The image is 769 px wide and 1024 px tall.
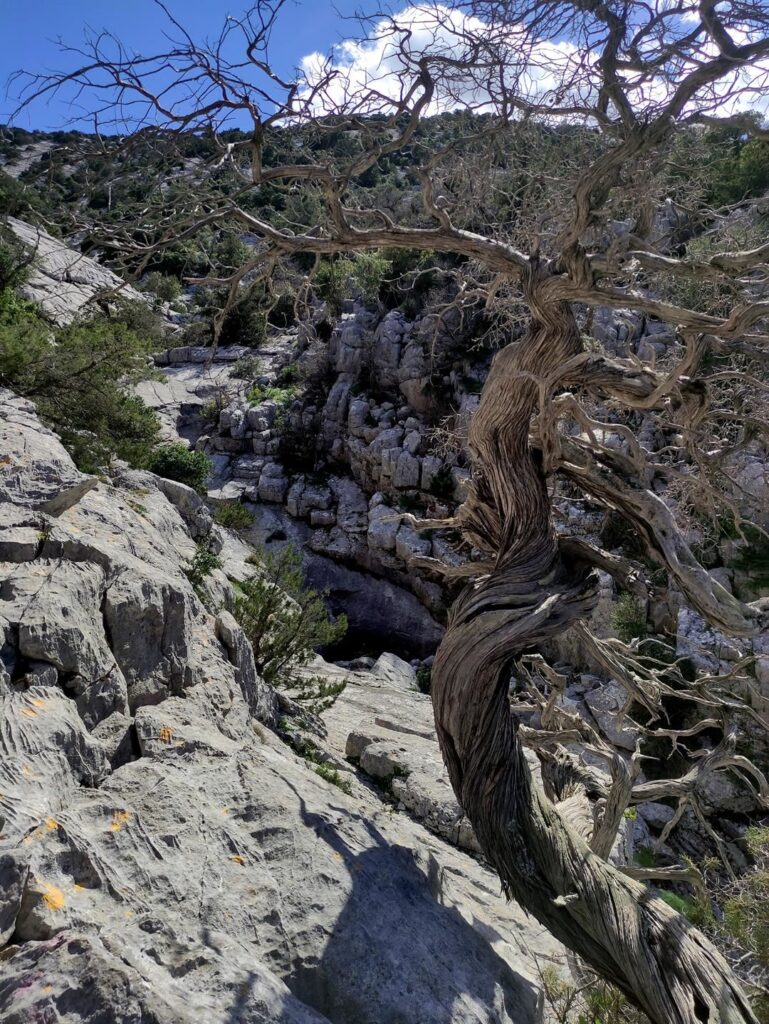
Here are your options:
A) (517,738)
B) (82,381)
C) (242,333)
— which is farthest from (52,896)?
(242,333)

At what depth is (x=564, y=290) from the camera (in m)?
3.67

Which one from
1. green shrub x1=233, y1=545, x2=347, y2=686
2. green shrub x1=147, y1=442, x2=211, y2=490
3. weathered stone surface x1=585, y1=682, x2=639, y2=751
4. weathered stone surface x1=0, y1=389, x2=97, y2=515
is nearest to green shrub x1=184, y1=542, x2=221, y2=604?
green shrub x1=233, y1=545, x2=347, y2=686

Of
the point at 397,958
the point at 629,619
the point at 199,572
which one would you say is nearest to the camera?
the point at 397,958

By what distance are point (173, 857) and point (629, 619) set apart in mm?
12729

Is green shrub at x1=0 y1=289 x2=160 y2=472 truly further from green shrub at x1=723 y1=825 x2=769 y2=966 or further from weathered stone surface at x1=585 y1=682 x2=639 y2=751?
weathered stone surface at x1=585 y1=682 x2=639 y2=751

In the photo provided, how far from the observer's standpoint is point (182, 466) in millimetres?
15609

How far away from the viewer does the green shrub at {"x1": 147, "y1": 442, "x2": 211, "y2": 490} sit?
15.2 meters

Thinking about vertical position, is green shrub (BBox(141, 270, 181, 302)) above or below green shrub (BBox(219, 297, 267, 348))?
above

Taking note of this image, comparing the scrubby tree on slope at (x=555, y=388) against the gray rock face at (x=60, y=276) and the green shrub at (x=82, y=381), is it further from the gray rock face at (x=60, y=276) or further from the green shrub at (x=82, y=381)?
the green shrub at (x=82, y=381)

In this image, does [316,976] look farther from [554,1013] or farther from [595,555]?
[595,555]

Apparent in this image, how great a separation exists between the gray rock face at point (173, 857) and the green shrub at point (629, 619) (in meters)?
9.79

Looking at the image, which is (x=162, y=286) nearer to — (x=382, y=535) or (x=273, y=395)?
(x=273, y=395)

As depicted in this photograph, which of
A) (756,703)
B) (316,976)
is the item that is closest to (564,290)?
(316,976)

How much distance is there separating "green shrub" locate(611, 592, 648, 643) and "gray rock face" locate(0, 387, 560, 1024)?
9792 millimetres
